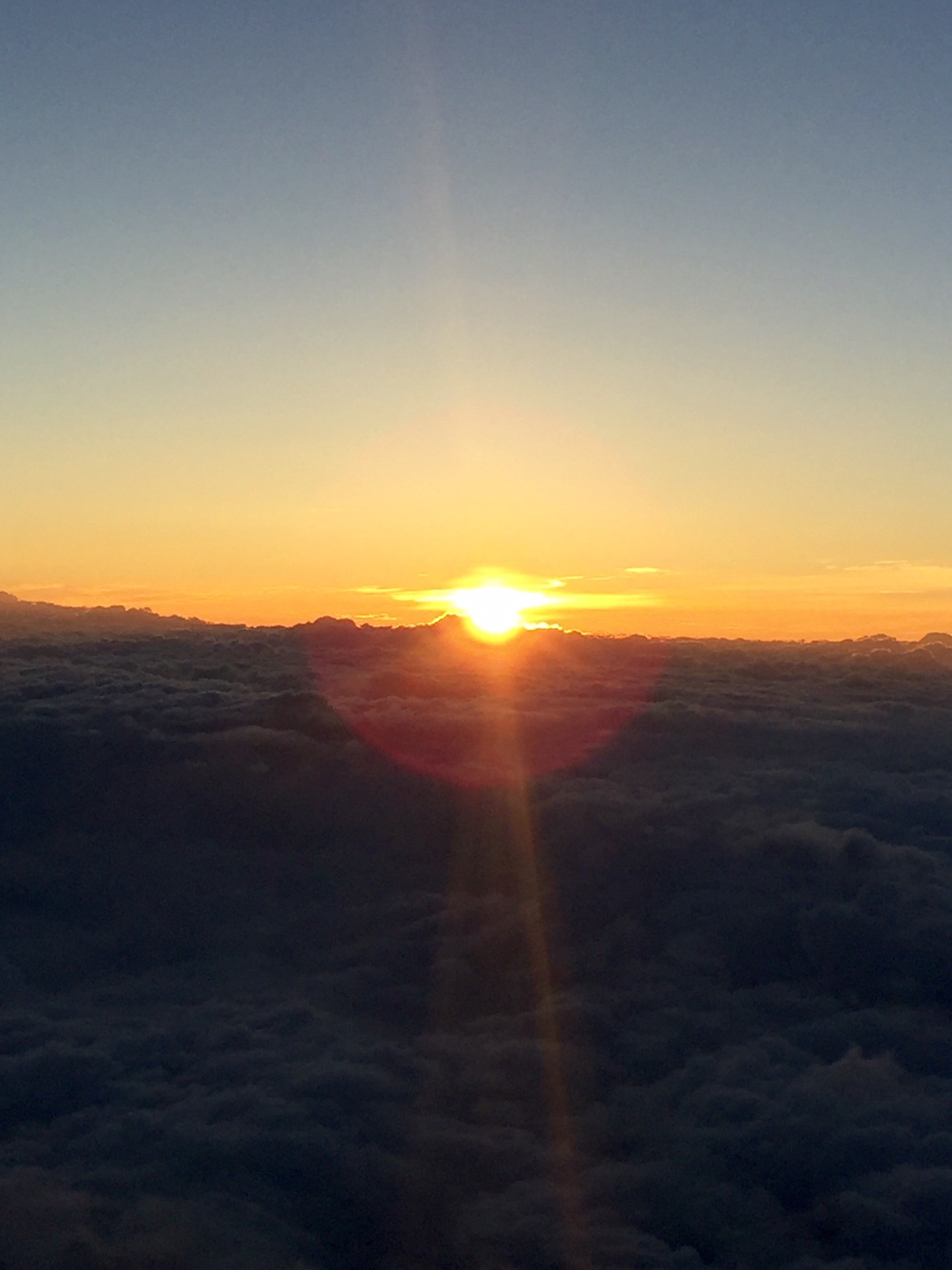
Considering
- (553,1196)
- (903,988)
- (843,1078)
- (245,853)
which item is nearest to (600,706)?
(245,853)

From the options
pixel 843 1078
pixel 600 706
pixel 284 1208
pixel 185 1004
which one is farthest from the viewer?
pixel 600 706

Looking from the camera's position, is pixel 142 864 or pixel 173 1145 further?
pixel 142 864

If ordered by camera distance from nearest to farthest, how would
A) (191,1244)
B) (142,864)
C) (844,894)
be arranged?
(191,1244), (844,894), (142,864)

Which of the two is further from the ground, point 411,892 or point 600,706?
point 600,706

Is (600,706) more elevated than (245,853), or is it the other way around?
(600,706)

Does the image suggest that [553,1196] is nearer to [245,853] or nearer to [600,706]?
[245,853]

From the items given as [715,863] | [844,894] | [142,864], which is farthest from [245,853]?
[844,894]

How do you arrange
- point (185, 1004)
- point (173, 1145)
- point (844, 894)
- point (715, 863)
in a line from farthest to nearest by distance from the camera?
point (715, 863), point (844, 894), point (185, 1004), point (173, 1145)

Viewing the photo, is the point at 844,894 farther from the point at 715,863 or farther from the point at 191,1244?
the point at 191,1244

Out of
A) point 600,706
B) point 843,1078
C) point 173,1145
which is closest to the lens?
point 173,1145
